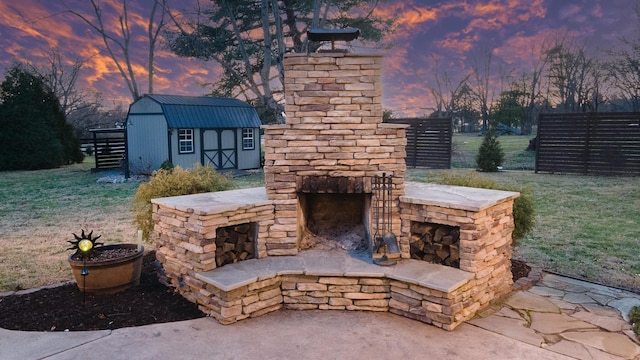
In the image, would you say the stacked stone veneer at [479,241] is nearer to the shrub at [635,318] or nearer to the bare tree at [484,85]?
the shrub at [635,318]

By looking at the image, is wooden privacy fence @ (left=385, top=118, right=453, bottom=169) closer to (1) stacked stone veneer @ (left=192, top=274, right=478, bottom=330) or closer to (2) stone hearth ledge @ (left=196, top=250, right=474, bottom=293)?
(2) stone hearth ledge @ (left=196, top=250, right=474, bottom=293)

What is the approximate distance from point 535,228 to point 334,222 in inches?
162

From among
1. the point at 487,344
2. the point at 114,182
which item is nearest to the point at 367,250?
the point at 487,344

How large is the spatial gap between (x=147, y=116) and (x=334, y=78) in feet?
44.5

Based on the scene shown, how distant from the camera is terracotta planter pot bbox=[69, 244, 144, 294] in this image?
165 inches

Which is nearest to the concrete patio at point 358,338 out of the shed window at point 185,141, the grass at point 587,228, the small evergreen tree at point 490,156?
the grass at point 587,228

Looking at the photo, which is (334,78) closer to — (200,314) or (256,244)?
(256,244)

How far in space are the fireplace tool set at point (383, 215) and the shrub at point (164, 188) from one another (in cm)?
291

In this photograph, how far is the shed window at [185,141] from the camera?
52.9 ft

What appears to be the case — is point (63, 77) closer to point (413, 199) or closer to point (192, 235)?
point (192, 235)

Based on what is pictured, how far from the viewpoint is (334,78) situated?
4.48 meters

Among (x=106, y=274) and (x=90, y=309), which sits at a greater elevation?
(x=106, y=274)

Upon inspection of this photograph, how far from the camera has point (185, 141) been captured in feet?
53.4

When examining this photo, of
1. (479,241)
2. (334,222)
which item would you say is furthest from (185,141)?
(479,241)
